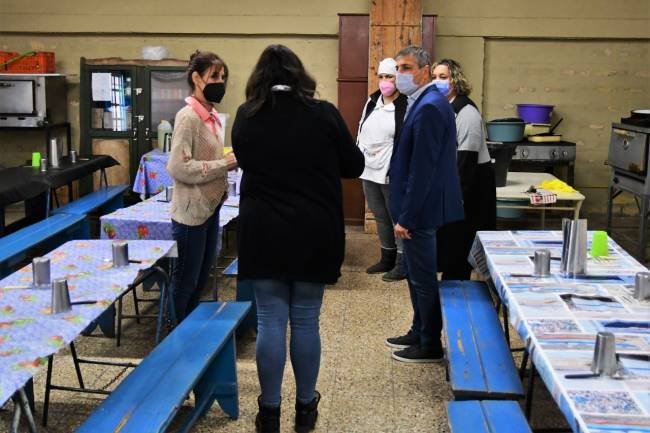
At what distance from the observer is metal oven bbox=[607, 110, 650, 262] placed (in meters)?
6.29

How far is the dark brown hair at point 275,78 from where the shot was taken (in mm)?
2934

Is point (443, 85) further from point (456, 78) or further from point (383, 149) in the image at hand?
point (383, 149)

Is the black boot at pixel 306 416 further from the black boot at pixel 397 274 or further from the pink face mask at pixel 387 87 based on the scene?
the pink face mask at pixel 387 87

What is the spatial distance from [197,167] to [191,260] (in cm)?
50

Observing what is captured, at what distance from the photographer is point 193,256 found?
414cm

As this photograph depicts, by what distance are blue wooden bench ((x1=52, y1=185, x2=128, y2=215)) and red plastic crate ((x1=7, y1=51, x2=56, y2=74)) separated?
70.6 inches

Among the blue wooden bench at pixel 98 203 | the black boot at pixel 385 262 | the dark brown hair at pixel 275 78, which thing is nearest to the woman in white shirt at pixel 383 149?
the black boot at pixel 385 262

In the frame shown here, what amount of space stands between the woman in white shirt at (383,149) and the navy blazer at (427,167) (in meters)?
2.06

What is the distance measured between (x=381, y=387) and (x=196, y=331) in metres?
1.05

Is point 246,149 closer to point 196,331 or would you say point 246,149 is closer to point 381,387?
point 196,331

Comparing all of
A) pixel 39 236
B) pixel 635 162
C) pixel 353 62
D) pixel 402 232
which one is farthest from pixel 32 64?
pixel 635 162

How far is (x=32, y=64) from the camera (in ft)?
27.2

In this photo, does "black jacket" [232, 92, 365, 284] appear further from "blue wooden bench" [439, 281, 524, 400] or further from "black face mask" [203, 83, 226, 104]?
"black face mask" [203, 83, 226, 104]

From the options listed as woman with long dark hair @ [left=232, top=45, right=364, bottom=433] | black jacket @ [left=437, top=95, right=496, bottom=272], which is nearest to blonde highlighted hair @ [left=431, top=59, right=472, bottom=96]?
black jacket @ [left=437, top=95, right=496, bottom=272]
